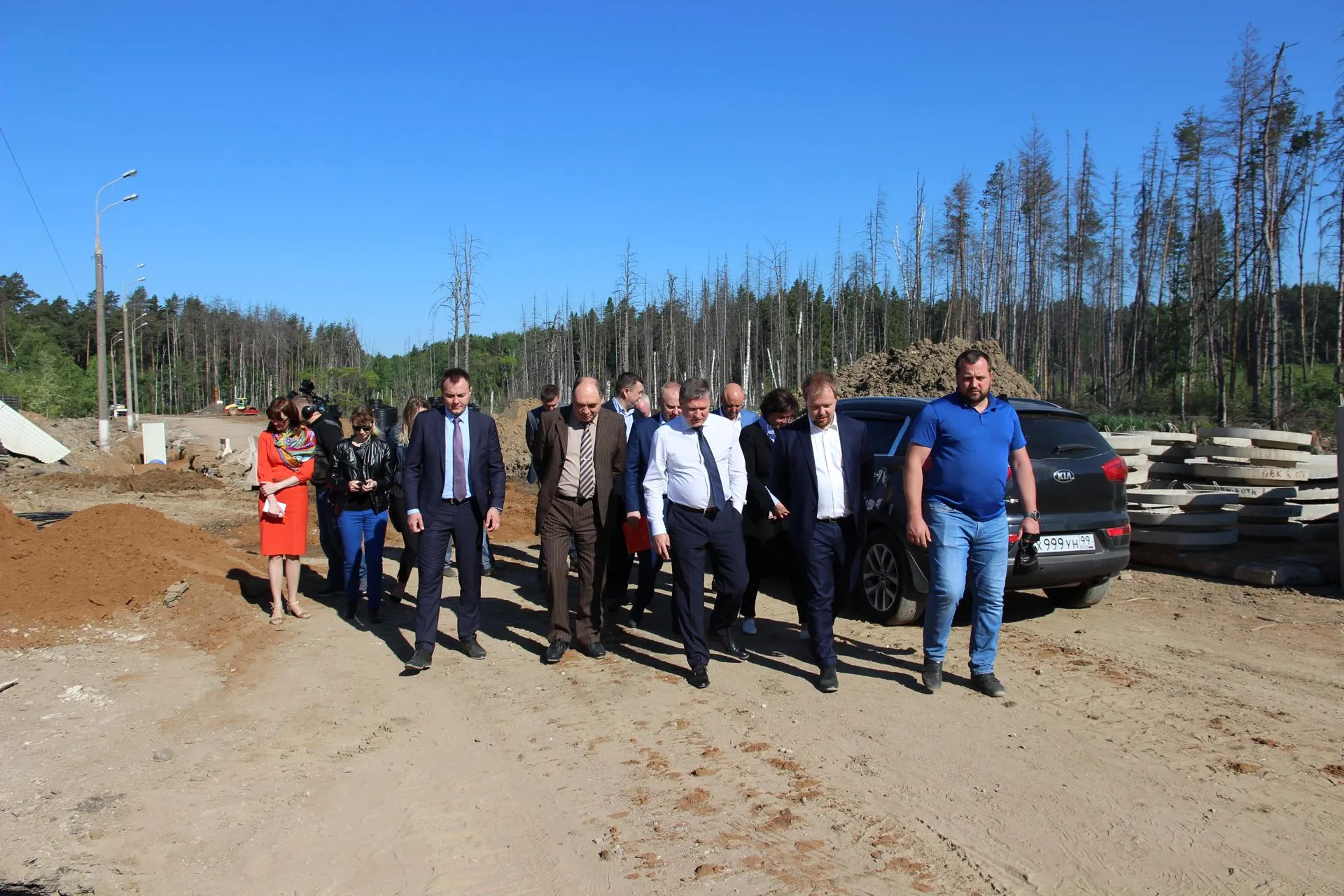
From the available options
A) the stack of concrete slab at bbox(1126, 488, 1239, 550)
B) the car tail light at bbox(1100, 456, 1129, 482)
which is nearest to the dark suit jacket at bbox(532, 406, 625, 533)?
the car tail light at bbox(1100, 456, 1129, 482)

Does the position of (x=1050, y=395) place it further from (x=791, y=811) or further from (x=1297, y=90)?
(x=791, y=811)

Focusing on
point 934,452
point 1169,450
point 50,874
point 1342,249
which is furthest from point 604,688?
point 1342,249

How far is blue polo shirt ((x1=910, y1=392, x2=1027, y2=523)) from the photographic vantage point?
521cm

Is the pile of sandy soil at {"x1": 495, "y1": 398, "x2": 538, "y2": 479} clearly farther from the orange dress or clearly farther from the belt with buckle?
the belt with buckle

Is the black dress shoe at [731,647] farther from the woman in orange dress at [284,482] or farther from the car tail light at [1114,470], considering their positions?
the woman in orange dress at [284,482]

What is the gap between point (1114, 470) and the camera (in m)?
6.85

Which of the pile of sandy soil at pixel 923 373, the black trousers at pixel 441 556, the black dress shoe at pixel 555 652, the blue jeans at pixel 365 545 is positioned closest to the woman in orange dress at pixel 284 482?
the blue jeans at pixel 365 545

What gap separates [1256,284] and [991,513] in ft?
98.9

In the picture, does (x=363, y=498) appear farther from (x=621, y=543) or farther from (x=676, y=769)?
(x=676, y=769)

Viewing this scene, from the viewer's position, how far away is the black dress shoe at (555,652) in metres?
6.22

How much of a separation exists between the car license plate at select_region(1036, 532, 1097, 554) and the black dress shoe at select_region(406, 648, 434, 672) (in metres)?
4.40

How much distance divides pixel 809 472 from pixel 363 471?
12.7 feet

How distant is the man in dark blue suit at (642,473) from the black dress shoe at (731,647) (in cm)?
72

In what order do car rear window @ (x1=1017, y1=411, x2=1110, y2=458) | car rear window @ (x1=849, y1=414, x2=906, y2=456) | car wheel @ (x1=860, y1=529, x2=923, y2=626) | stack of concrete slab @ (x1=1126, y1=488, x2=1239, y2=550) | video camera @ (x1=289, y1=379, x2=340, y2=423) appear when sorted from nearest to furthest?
car rear window @ (x1=1017, y1=411, x2=1110, y2=458)
car wheel @ (x1=860, y1=529, x2=923, y2=626)
car rear window @ (x1=849, y1=414, x2=906, y2=456)
video camera @ (x1=289, y1=379, x2=340, y2=423)
stack of concrete slab @ (x1=1126, y1=488, x2=1239, y2=550)
